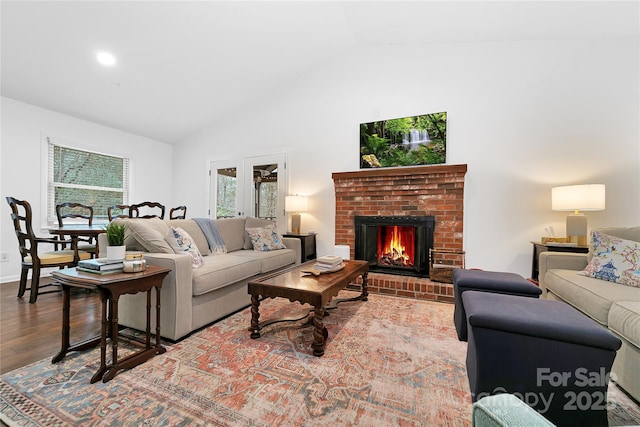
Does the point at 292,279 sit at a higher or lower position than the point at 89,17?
lower

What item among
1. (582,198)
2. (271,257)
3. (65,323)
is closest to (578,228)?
(582,198)

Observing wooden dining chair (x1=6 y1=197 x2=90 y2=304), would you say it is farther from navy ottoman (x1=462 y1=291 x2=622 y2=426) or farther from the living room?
navy ottoman (x1=462 y1=291 x2=622 y2=426)

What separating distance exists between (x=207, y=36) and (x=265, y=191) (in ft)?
7.47

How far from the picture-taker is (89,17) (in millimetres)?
2570

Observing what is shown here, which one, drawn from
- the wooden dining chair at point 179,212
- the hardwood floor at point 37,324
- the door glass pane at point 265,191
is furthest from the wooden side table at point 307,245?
the hardwood floor at point 37,324

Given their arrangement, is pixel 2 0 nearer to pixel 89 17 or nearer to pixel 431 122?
pixel 89 17

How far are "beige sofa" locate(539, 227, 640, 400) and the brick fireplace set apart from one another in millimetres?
934

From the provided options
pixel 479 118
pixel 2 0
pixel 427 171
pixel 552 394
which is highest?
pixel 2 0

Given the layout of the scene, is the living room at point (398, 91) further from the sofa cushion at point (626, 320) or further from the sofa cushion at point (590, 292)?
the sofa cushion at point (626, 320)

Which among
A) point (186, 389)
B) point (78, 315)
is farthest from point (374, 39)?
point (78, 315)

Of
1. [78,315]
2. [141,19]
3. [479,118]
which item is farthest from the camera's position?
[479,118]

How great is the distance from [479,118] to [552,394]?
2.97m

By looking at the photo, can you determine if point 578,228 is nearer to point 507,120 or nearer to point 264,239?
point 507,120

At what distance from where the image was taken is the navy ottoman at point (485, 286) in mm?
1876
